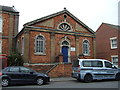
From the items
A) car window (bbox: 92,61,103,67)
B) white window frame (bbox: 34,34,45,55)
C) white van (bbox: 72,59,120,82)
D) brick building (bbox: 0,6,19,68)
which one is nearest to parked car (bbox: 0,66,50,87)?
white van (bbox: 72,59,120,82)

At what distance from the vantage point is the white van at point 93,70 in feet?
43.6

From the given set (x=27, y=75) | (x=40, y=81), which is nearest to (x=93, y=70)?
(x=40, y=81)

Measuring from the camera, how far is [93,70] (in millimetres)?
13539

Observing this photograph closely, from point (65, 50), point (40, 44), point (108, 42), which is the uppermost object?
point (108, 42)

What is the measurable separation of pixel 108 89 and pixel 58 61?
9.12 meters

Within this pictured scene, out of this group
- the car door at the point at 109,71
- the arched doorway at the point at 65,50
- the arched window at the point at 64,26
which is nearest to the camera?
the car door at the point at 109,71

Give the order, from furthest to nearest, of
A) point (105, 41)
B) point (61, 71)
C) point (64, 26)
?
point (105, 41) < point (64, 26) < point (61, 71)

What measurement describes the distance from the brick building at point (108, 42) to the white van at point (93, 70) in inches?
421

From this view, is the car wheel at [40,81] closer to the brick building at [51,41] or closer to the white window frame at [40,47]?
the brick building at [51,41]

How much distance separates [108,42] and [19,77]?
19.3m

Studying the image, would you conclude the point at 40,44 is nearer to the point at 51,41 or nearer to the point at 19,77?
the point at 51,41

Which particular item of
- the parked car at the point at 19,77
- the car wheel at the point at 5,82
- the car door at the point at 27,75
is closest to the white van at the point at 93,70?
the parked car at the point at 19,77

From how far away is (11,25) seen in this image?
22.5 meters

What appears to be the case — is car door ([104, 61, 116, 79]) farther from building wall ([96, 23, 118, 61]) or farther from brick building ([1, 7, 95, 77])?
building wall ([96, 23, 118, 61])
